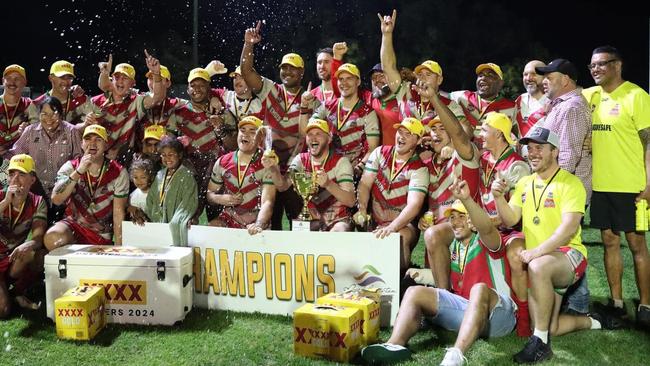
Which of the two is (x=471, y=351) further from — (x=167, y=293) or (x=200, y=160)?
(x=200, y=160)

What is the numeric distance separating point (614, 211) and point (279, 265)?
2.92 m

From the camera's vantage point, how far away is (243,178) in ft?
22.0

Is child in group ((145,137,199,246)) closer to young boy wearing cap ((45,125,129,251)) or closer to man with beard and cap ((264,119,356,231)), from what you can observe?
young boy wearing cap ((45,125,129,251))

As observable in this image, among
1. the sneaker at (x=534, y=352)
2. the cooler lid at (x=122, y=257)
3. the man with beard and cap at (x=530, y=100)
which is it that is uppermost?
the man with beard and cap at (x=530, y=100)

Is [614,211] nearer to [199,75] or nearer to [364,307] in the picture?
[364,307]

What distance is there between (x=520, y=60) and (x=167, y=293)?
2426 cm

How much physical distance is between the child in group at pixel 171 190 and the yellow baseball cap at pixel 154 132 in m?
0.35

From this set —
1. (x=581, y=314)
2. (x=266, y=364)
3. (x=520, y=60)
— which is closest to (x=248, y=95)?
(x=266, y=364)

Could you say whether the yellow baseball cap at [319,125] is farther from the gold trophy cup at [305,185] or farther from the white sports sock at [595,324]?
the white sports sock at [595,324]

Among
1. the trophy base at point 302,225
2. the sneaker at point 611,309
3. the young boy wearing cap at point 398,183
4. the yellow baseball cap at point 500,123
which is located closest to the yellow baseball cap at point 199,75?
the young boy wearing cap at point 398,183

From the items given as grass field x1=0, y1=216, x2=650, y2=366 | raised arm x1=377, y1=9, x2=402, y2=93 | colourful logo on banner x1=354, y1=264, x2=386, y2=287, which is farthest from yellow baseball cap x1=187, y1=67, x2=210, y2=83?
colourful logo on banner x1=354, y1=264, x2=386, y2=287

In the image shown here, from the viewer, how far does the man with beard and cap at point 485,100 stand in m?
7.34

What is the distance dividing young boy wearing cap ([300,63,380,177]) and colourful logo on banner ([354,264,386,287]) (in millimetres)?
1548

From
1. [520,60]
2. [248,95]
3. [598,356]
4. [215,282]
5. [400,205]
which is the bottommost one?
[598,356]
